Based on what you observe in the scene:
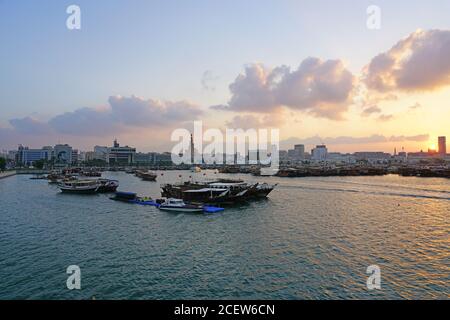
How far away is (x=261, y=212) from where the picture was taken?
97.8ft

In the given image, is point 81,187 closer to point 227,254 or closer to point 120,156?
point 227,254

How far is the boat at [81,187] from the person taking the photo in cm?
4747

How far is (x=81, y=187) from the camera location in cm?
4762

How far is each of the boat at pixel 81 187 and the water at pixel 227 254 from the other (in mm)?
17797

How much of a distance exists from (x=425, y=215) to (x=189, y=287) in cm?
2450

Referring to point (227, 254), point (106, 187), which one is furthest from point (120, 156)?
point (227, 254)

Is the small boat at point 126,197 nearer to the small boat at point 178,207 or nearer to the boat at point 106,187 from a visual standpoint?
the small boat at point 178,207

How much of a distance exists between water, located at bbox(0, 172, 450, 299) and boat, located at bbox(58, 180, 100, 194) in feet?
58.4

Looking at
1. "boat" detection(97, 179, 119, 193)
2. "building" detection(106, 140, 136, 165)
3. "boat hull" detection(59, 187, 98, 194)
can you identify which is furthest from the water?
"building" detection(106, 140, 136, 165)

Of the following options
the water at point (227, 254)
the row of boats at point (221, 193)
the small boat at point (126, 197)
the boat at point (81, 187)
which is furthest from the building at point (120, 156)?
the water at point (227, 254)

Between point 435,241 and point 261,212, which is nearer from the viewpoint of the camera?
point 435,241

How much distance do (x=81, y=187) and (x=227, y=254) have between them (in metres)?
38.5
